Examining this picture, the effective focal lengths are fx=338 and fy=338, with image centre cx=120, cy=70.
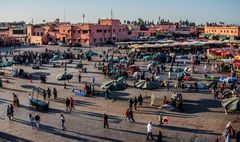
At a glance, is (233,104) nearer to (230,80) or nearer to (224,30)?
(230,80)

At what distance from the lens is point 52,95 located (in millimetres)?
29422

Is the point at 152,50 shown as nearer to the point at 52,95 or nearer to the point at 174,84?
the point at 174,84

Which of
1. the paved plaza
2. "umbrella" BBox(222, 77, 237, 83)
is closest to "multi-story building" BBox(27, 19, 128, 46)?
"umbrella" BBox(222, 77, 237, 83)

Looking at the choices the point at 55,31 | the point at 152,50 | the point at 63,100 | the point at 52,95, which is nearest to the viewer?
the point at 63,100

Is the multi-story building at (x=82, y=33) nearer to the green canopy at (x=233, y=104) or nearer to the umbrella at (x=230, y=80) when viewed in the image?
the umbrella at (x=230, y=80)

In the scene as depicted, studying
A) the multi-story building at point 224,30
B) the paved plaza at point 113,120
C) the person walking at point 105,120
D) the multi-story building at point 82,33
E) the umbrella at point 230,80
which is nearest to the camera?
the paved plaza at point 113,120

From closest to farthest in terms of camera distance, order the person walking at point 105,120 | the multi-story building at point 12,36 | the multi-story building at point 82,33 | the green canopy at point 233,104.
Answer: the person walking at point 105,120 < the green canopy at point 233,104 < the multi-story building at point 12,36 < the multi-story building at point 82,33

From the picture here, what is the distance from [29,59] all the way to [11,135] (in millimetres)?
35115

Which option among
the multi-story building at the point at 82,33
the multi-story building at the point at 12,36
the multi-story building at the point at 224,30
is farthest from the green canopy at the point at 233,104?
the multi-story building at the point at 224,30

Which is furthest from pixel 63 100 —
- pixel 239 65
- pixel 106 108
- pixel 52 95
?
pixel 239 65

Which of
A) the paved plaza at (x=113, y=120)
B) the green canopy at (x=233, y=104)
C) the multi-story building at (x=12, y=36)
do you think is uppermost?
the multi-story building at (x=12, y=36)

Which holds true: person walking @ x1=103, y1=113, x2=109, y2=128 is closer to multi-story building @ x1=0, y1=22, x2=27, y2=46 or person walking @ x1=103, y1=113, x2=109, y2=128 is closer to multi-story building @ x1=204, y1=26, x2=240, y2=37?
multi-story building @ x1=0, y1=22, x2=27, y2=46

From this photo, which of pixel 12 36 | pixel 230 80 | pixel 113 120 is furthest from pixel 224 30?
pixel 113 120

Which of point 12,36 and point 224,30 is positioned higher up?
point 224,30
